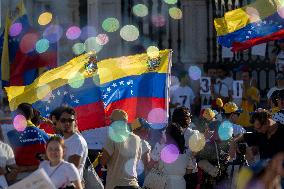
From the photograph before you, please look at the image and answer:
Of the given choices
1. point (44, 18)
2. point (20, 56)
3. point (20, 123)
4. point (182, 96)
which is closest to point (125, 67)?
point (20, 123)

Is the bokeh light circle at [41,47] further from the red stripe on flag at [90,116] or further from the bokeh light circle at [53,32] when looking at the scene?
the red stripe on flag at [90,116]

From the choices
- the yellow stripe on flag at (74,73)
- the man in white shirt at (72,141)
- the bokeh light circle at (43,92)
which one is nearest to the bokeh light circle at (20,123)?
the man in white shirt at (72,141)

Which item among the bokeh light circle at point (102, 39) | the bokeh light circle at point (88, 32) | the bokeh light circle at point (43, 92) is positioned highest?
the bokeh light circle at point (88, 32)

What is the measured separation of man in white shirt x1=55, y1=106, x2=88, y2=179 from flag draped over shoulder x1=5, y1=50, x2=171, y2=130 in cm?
185

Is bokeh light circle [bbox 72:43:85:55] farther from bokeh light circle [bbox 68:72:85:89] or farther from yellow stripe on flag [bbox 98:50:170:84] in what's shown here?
bokeh light circle [bbox 68:72:85:89]

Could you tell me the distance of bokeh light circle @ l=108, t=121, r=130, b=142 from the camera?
9.93 metres

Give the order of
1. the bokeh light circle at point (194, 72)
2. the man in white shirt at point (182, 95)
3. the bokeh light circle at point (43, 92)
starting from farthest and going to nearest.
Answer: the bokeh light circle at point (194, 72) < the man in white shirt at point (182, 95) < the bokeh light circle at point (43, 92)

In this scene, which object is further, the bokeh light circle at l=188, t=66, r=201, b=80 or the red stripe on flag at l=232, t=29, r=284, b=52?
the bokeh light circle at l=188, t=66, r=201, b=80

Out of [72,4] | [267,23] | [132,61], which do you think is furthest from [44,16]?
[132,61]

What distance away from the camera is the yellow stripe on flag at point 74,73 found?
11.1 metres

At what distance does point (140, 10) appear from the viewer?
22062 mm

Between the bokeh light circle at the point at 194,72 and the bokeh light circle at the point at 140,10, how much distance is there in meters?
1.77

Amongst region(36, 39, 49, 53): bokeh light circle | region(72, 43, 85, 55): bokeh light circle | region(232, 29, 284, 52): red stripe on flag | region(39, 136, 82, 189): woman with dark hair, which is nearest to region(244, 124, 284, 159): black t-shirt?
region(39, 136, 82, 189): woman with dark hair

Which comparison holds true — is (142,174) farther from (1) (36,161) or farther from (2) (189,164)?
(1) (36,161)
